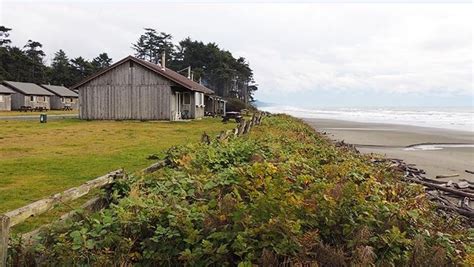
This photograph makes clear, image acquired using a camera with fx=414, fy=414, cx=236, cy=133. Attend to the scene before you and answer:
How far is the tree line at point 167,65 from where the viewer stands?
79812 mm

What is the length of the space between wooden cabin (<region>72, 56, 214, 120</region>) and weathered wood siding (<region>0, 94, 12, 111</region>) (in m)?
29.2

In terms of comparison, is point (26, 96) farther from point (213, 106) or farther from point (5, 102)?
point (213, 106)

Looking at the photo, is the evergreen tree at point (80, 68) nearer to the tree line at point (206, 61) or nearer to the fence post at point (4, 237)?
the tree line at point (206, 61)

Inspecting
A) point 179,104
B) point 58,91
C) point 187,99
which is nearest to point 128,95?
point 179,104

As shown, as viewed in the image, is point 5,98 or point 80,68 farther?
point 80,68

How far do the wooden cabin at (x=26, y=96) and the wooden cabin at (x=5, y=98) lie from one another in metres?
1.43

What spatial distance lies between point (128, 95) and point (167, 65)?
186 ft

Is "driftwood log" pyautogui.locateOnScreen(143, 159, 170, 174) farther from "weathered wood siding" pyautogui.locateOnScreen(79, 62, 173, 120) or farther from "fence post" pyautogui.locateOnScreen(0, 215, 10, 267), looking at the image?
"weathered wood siding" pyautogui.locateOnScreen(79, 62, 173, 120)

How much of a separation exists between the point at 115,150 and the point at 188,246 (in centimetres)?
1101

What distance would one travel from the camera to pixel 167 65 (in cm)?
8662

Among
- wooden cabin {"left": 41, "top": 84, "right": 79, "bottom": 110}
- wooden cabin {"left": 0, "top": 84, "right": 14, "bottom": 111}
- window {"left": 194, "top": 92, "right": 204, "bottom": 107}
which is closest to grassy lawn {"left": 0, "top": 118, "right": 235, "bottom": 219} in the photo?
window {"left": 194, "top": 92, "right": 204, "bottom": 107}

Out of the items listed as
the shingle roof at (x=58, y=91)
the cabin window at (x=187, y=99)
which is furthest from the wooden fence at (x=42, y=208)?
the shingle roof at (x=58, y=91)

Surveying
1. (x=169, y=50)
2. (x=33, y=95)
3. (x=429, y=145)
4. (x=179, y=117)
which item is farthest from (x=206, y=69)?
(x=429, y=145)

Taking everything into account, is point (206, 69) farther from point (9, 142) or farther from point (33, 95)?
point (9, 142)
